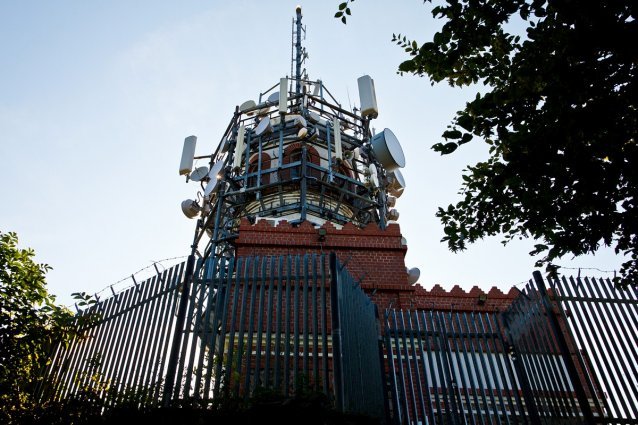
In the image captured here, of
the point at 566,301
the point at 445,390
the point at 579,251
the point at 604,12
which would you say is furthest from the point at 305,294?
the point at 604,12

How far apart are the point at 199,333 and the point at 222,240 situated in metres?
8.59

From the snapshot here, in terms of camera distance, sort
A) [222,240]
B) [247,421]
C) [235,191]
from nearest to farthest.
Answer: [247,421] < [222,240] < [235,191]

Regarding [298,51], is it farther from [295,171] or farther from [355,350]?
[355,350]

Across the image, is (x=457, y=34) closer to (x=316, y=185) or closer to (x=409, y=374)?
(x=409, y=374)

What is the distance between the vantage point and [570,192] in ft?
18.8

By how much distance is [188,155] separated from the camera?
62.8ft

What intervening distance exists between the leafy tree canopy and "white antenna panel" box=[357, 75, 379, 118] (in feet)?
40.0

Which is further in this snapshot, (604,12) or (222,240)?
(222,240)

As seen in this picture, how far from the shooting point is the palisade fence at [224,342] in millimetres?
6074

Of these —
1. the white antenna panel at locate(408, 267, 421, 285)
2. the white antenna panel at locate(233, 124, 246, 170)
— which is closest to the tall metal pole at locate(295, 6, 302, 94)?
the white antenna panel at locate(233, 124, 246, 170)

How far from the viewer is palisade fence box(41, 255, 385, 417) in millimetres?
6074

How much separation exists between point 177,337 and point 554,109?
5.15 m

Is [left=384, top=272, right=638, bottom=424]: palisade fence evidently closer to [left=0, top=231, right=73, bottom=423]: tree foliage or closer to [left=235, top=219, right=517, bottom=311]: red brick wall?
[left=235, top=219, right=517, bottom=311]: red brick wall

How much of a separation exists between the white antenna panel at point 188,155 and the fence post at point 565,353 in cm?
1430
